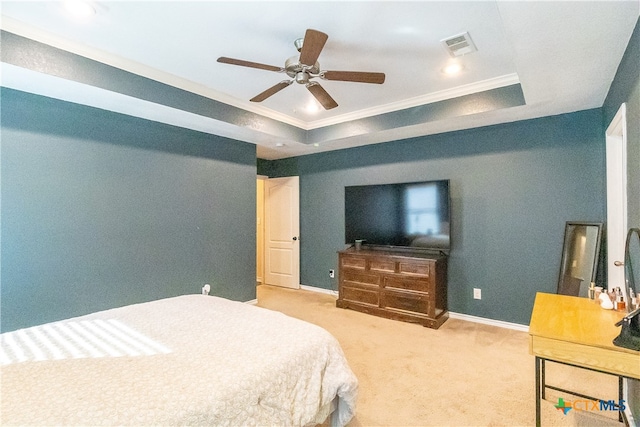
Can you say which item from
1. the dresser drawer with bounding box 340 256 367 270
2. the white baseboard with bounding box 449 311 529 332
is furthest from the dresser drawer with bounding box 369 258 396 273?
the white baseboard with bounding box 449 311 529 332

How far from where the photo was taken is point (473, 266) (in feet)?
12.5

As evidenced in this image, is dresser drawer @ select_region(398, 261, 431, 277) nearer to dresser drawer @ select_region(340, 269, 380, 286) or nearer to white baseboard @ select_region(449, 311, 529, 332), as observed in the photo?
dresser drawer @ select_region(340, 269, 380, 286)

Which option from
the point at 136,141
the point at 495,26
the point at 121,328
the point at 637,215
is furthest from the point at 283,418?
the point at 136,141

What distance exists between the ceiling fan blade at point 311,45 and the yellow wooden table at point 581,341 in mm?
1927

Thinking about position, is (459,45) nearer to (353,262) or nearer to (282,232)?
(353,262)

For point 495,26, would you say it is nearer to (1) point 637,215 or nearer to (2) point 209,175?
(1) point 637,215

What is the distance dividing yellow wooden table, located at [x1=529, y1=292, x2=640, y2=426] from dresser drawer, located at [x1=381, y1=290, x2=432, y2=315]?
76.8 inches

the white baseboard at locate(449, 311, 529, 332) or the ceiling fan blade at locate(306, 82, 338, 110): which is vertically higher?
the ceiling fan blade at locate(306, 82, 338, 110)

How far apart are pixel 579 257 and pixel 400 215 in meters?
1.88

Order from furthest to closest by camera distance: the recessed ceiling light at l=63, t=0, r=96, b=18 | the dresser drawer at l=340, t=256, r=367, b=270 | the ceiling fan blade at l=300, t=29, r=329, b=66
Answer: the dresser drawer at l=340, t=256, r=367, b=270 → the recessed ceiling light at l=63, t=0, r=96, b=18 → the ceiling fan blade at l=300, t=29, r=329, b=66

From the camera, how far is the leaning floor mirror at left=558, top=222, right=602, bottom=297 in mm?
2887

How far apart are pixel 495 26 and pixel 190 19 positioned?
2160mm

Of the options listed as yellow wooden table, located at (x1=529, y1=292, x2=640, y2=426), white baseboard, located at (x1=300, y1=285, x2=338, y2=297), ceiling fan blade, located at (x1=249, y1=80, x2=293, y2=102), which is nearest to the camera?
yellow wooden table, located at (x1=529, y1=292, x2=640, y2=426)

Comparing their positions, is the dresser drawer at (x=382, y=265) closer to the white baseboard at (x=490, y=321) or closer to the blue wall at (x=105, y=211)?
the white baseboard at (x=490, y=321)
